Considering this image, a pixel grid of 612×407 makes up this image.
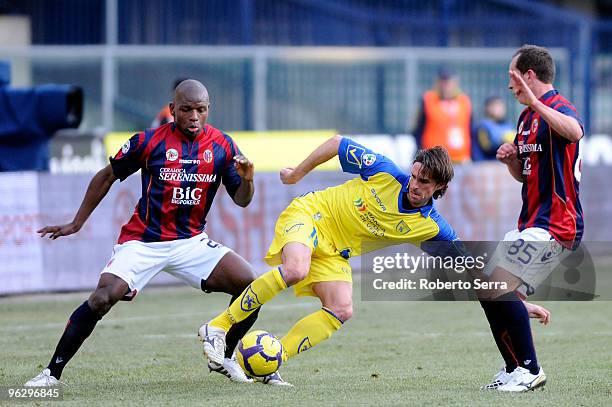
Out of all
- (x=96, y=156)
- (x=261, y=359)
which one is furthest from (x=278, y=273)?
(x=96, y=156)

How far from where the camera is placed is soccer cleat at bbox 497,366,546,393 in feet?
23.8

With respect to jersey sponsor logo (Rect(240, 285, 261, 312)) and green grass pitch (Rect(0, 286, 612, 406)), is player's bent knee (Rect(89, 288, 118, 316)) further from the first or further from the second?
jersey sponsor logo (Rect(240, 285, 261, 312))

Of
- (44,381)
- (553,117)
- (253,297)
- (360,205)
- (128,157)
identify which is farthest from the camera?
(128,157)

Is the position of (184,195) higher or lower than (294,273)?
higher

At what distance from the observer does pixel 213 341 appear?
734cm

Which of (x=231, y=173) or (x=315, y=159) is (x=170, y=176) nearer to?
(x=231, y=173)

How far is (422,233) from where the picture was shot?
24.6 ft

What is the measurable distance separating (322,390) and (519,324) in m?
1.19

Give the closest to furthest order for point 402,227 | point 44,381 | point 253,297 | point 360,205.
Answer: point 253,297
point 44,381
point 402,227
point 360,205

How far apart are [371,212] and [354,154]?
357mm

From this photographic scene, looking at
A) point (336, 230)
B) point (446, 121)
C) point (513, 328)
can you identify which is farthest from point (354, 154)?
point (446, 121)

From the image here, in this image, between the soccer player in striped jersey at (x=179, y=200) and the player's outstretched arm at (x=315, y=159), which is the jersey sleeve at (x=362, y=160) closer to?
the player's outstretched arm at (x=315, y=159)

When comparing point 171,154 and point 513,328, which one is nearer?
point 513,328

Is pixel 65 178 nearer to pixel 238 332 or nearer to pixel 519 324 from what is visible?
pixel 238 332
